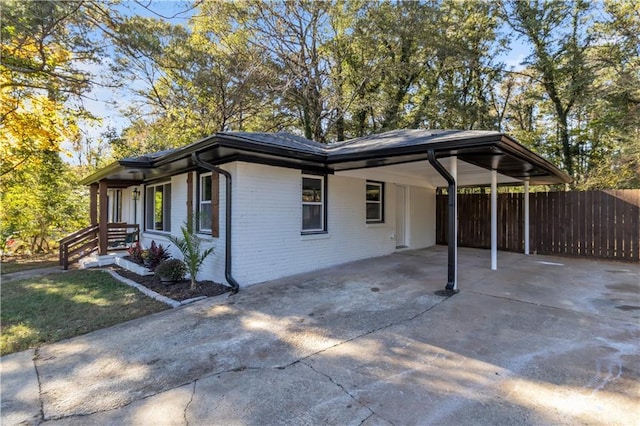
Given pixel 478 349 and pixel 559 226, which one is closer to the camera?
pixel 478 349

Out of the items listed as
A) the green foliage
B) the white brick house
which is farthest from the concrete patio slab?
the green foliage

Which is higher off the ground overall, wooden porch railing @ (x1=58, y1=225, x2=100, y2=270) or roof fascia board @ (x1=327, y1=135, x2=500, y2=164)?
roof fascia board @ (x1=327, y1=135, x2=500, y2=164)

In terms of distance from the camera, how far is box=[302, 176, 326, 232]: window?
7066 millimetres

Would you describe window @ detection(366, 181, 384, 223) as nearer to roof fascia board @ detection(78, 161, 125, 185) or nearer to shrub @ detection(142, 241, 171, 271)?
shrub @ detection(142, 241, 171, 271)

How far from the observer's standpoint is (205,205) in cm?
684

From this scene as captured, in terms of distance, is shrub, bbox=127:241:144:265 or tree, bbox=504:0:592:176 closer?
shrub, bbox=127:241:144:265

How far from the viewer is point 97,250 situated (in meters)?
9.38

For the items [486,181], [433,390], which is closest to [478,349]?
[433,390]

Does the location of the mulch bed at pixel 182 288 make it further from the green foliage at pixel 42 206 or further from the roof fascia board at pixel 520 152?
the green foliage at pixel 42 206

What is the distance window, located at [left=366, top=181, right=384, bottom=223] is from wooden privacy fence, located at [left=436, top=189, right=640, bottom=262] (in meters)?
4.13

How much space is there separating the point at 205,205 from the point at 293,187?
1.98 metres

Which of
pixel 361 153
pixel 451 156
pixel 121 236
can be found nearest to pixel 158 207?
pixel 121 236

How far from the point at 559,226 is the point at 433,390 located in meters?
9.41

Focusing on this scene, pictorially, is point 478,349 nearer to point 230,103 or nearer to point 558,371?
point 558,371
